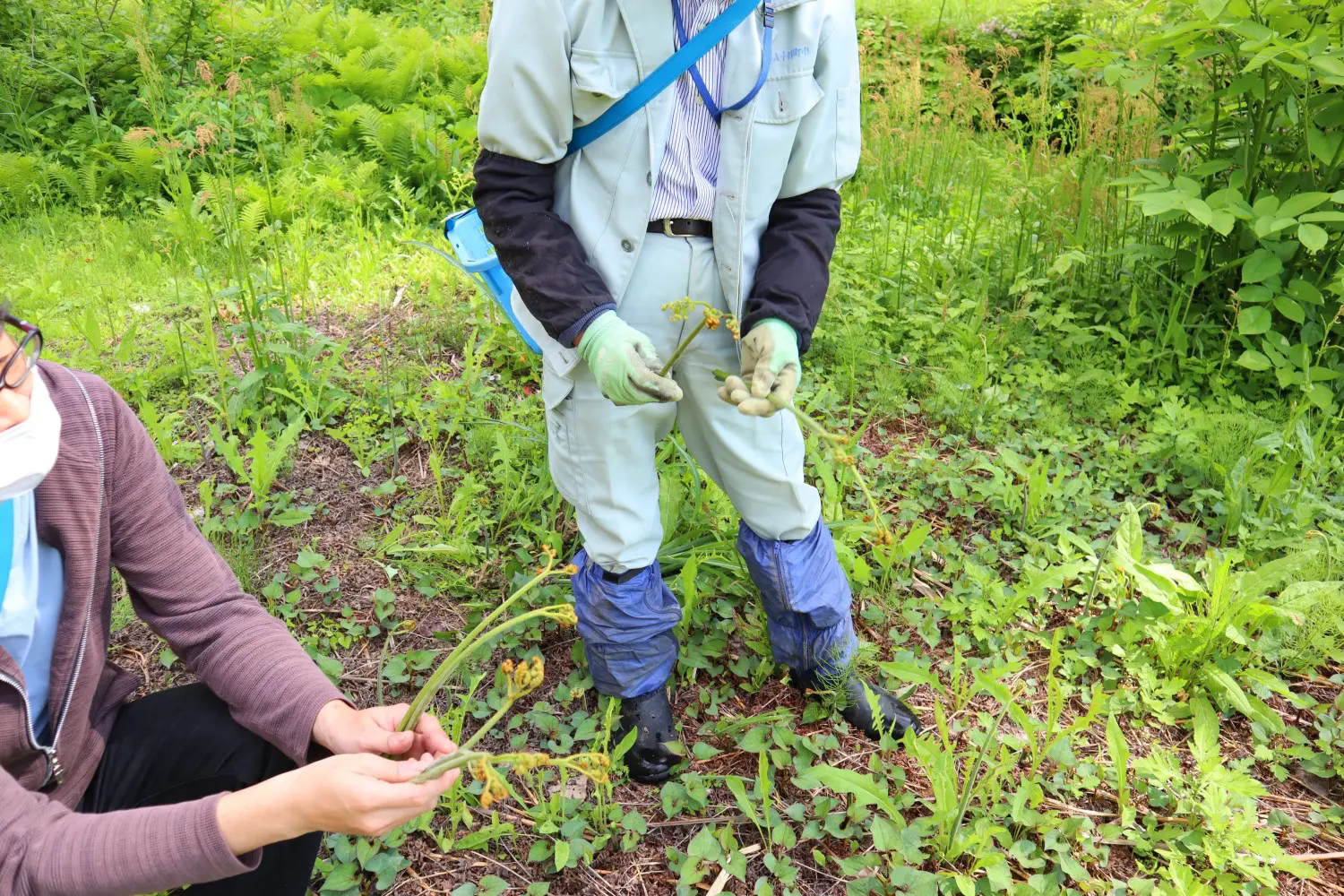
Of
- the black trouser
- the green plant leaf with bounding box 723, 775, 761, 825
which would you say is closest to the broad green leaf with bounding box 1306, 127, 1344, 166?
the green plant leaf with bounding box 723, 775, 761, 825

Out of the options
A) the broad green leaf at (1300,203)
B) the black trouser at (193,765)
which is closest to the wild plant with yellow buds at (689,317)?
the black trouser at (193,765)

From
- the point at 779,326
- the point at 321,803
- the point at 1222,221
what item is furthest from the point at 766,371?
the point at 1222,221

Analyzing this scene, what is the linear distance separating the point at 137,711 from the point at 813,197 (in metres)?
1.59

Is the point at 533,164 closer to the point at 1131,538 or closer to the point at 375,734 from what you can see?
the point at 375,734

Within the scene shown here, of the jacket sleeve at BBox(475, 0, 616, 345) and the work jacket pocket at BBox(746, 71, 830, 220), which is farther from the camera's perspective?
the work jacket pocket at BBox(746, 71, 830, 220)

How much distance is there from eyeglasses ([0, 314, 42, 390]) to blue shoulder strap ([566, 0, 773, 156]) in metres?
0.97

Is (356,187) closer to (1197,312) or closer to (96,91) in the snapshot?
(96,91)

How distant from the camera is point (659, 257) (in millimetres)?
1764

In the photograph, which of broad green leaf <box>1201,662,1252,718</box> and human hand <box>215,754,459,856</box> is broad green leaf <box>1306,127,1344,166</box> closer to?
broad green leaf <box>1201,662,1252,718</box>

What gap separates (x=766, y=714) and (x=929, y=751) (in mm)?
422

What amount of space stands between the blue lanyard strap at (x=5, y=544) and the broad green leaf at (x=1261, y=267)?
11.8 feet

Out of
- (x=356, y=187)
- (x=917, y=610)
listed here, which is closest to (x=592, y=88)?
(x=917, y=610)

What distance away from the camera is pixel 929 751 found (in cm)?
186

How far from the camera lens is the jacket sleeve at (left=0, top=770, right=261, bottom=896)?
3.60ft
